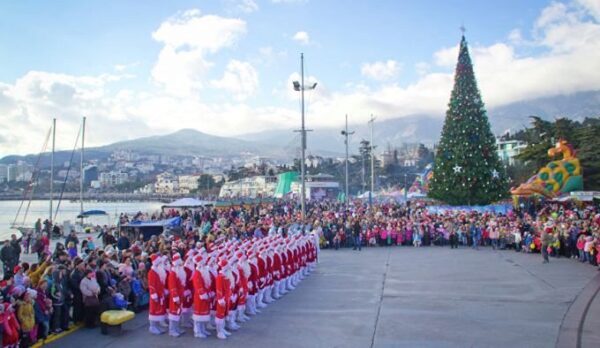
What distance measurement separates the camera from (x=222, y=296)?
1062 cm

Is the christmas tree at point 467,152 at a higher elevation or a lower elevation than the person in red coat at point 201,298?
higher

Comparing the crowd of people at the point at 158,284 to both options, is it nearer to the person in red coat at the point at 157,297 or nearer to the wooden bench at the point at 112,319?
the person in red coat at the point at 157,297

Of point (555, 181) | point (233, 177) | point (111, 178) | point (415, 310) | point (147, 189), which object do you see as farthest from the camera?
point (111, 178)

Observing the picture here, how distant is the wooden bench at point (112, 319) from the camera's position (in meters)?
10.8

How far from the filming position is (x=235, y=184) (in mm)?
124000

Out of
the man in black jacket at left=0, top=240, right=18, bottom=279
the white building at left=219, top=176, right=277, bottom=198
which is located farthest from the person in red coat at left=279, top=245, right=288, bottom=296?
the white building at left=219, top=176, right=277, bottom=198

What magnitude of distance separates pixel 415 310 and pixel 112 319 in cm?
667

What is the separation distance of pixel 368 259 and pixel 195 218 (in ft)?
42.9

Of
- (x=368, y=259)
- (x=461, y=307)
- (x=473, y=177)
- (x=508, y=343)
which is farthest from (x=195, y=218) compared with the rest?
(x=508, y=343)

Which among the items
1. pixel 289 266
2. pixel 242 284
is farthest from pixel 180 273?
pixel 289 266

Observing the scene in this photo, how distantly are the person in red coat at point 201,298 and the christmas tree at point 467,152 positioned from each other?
27270 millimetres

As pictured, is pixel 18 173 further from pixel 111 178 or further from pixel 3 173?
pixel 111 178

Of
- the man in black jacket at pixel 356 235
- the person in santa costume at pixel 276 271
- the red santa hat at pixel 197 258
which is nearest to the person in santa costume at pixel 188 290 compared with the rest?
the red santa hat at pixel 197 258

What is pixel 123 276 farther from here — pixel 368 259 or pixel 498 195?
pixel 498 195
